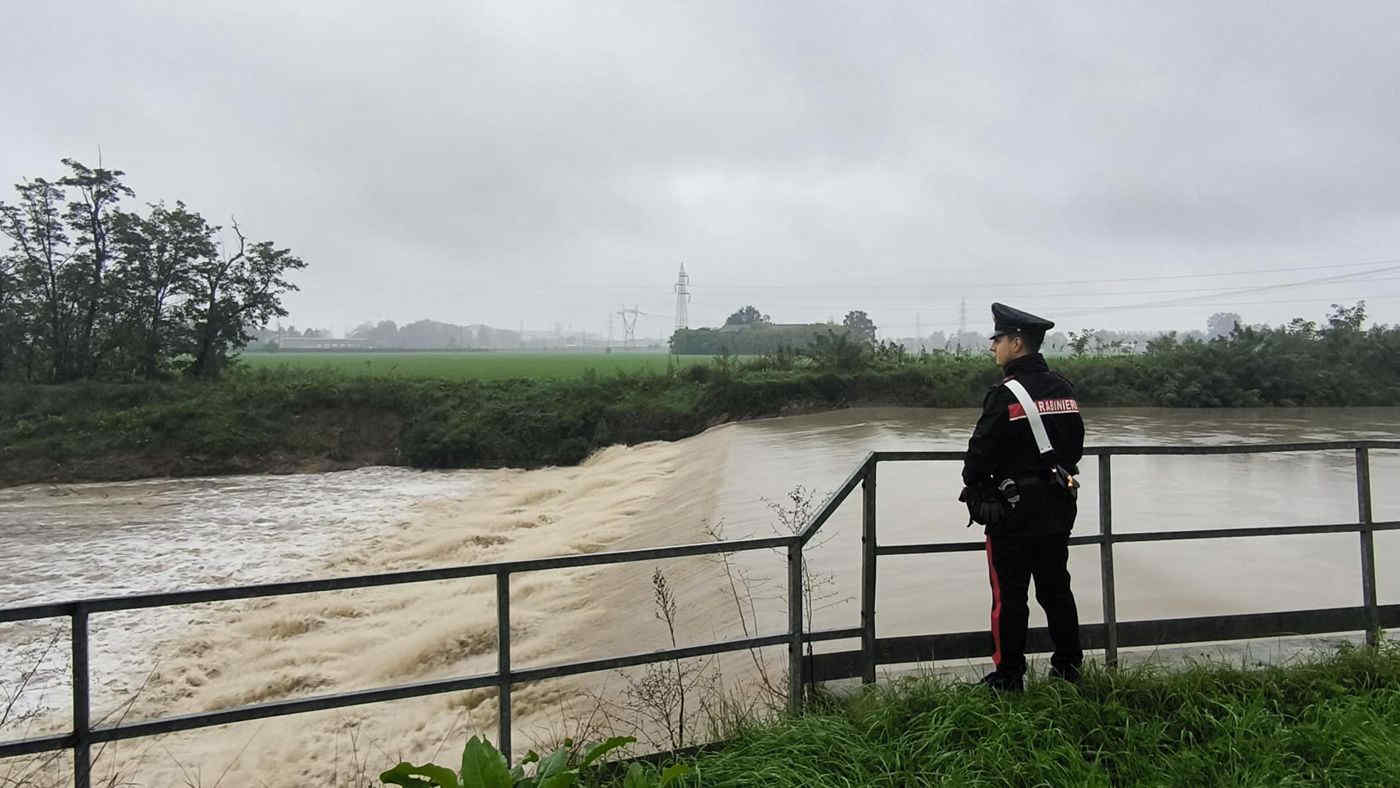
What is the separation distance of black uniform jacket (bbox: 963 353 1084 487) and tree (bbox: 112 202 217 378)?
27.2 metres

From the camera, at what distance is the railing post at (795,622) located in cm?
318

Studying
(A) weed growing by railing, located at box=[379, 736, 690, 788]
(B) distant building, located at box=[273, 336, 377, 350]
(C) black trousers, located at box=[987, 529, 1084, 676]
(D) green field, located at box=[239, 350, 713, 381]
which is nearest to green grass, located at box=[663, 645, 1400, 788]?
(C) black trousers, located at box=[987, 529, 1084, 676]

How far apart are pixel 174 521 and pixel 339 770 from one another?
12.0 m

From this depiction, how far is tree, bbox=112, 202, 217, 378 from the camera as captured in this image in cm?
2439

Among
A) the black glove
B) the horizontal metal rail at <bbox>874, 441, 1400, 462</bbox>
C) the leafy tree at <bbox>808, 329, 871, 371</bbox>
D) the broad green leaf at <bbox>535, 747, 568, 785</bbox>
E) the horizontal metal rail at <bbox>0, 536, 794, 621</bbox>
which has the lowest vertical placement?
the broad green leaf at <bbox>535, 747, 568, 785</bbox>

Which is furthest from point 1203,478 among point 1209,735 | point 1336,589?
point 1209,735

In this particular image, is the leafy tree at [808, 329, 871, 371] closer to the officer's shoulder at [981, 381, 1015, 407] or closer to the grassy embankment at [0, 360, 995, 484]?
the grassy embankment at [0, 360, 995, 484]

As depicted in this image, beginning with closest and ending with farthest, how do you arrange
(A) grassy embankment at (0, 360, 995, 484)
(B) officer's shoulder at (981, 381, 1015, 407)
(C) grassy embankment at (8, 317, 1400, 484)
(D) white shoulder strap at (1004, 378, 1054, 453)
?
(D) white shoulder strap at (1004, 378, 1054, 453)
(B) officer's shoulder at (981, 381, 1015, 407)
(A) grassy embankment at (0, 360, 995, 484)
(C) grassy embankment at (8, 317, 1400, 484)

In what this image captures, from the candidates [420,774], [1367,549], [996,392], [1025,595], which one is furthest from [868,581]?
[1367,549]

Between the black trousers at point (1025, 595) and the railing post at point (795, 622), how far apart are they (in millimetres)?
851

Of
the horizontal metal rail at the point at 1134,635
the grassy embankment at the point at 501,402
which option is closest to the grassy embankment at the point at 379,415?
the grassy embankment at the point at 501,402

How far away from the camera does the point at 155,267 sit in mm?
24984

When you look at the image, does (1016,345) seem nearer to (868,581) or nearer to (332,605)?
(868,581)

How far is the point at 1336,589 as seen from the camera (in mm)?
7863
